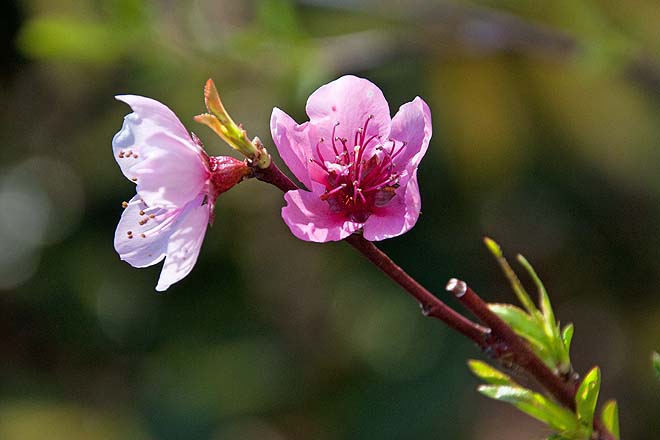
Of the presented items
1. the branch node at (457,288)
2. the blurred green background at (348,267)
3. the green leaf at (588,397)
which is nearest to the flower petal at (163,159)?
the branch node at (457,288)

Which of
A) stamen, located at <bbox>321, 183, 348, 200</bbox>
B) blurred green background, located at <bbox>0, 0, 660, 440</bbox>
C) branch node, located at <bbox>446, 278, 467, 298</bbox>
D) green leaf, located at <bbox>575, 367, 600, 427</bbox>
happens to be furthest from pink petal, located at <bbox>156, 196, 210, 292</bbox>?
blurred green background, located at <bbox>0, 0, 660, 440</bbox>

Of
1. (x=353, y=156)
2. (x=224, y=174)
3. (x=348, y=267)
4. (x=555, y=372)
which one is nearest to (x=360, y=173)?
(x=353, y=156)

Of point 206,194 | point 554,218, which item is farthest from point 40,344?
point 206,194

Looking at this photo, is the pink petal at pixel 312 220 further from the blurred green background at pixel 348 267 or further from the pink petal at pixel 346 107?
the blurred green background at pixel 348 267

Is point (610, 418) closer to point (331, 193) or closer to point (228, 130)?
point (331, 193)

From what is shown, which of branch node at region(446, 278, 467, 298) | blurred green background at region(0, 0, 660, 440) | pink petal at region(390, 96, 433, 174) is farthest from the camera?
blurred green background at region(0, 0, 660, 440)

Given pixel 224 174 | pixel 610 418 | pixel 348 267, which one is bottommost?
pixel 348 267

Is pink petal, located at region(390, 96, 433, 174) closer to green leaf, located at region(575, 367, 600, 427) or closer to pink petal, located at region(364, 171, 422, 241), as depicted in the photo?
pink petal, located at region(364, 171, 422, 241)
